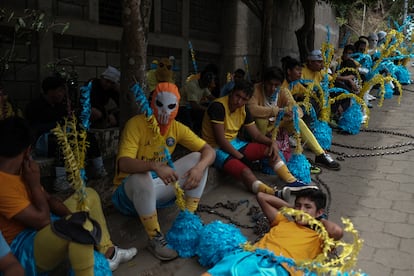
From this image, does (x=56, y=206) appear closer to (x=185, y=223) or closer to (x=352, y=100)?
(x=185, y=223)

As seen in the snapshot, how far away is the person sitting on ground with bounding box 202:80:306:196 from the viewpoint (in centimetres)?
386

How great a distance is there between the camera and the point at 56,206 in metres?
2.38

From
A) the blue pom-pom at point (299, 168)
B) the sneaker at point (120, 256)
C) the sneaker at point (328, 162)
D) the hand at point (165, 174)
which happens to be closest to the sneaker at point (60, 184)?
the sneaker at point (120, 256)

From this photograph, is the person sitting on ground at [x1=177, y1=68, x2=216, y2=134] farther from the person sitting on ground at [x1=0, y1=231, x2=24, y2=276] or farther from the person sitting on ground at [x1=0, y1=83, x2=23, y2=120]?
the person sitting on ground at [x1=0, y1=231, x2=24, y2=276]

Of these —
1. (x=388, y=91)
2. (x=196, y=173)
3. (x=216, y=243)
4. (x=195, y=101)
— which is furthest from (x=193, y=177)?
(x=388, y=91)

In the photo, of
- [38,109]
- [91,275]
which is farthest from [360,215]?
[38,109]

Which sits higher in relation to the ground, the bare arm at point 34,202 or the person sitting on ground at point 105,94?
the person sitting on ground at point 105,94

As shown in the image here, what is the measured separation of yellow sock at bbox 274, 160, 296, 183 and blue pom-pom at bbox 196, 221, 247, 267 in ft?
→ 4.74

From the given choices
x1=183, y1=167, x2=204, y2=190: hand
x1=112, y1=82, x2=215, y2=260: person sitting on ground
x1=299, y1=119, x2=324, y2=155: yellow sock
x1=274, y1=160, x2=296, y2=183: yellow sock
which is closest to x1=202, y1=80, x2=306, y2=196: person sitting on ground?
x1=274, y1=160, x2=296, y2=183: yellow sock

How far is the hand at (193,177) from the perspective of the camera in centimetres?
294

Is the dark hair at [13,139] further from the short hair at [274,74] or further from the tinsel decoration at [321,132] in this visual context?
the tinsel decoration at [321,132]

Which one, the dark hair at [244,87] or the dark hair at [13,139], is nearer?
the dark hair at [13,139]

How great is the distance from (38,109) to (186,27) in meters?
4.74

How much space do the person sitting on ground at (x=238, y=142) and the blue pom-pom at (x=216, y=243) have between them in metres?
1.13
